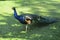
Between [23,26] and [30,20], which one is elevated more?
[30,20]

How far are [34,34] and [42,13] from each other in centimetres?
173

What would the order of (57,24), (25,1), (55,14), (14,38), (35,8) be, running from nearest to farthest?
1. (14,38)
2. (57,24)
3. (55,14)
4. (35,8)
5. (25,1)

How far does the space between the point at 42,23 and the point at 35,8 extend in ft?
6.58

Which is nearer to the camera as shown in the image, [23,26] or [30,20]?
[30,20]

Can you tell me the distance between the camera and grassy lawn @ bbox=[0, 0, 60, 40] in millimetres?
5195

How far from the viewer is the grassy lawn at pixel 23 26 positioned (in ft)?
17.0

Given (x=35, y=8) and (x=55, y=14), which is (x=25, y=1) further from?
(x=55, y=14)

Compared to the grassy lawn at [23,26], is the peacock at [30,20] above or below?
above

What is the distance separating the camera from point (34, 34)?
530 cm

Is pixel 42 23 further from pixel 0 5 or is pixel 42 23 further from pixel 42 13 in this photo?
pixel 0 5

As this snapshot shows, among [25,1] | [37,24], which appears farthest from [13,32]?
[25,1]

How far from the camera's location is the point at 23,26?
226 inches

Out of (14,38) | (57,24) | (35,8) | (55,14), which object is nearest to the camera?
(14,38)

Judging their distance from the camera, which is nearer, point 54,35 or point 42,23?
point 54,35
